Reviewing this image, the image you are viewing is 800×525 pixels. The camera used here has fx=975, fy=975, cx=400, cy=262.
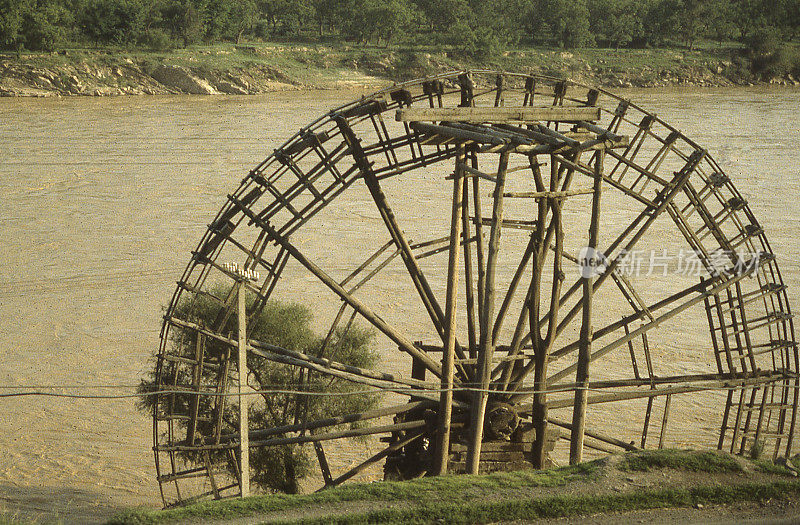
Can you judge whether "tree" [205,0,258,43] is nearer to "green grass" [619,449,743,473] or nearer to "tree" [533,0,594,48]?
"tree" [533,0,594,48]

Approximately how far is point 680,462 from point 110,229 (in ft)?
70.4

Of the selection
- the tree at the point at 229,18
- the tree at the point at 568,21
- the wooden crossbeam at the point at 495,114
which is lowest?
the wooden crossbeam at the point at 495,114

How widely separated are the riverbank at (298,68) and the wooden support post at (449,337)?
48271mm

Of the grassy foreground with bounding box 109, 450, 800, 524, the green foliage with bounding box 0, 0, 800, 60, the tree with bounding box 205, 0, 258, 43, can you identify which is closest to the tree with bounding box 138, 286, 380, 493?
the grassy foreground with bounding box 109, 450, 800, 524

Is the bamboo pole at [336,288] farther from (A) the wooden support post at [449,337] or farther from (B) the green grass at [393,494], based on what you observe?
(B) the green grass at [393,494]

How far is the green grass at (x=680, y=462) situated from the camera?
1100 centimetres

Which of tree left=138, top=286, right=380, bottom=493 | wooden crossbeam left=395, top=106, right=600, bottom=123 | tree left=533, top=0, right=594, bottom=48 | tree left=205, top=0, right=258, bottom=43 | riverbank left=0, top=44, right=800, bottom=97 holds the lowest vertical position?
tree left=138, top=286, right=380, bottom=493

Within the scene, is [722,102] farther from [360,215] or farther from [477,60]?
[360,215]

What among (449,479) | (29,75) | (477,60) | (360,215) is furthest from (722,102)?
(449,479)

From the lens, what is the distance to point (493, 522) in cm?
986

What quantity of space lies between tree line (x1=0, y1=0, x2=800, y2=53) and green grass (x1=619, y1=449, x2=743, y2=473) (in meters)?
53.1

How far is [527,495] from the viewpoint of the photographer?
1031 centimetres

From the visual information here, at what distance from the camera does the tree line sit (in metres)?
61.4

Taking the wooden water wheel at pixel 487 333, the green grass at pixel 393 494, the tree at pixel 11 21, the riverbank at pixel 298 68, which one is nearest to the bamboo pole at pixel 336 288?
the wooden water wheel at pixel 487 333
